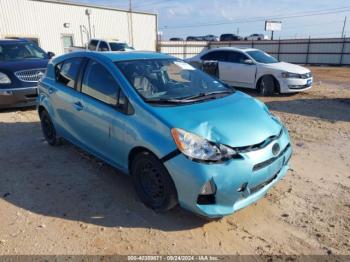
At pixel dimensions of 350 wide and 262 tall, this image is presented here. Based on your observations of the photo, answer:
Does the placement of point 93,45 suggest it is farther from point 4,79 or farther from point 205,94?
point 205,94

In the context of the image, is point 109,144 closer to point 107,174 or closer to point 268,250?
point 107,174

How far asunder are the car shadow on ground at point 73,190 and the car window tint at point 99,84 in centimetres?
112

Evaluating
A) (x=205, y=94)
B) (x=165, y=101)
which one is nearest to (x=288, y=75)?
(x=205, y=94)

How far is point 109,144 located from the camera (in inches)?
151

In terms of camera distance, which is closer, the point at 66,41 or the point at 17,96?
the point at 17,96

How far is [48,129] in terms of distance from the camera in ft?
18.3

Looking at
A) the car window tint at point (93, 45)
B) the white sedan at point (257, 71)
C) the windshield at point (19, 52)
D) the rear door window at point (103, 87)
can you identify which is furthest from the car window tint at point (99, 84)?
the car window tint at point (93, 45)

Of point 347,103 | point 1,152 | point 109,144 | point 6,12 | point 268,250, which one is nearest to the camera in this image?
point 268,250

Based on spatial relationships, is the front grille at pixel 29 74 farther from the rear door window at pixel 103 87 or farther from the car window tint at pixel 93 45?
the car window tint at pixel 93 45

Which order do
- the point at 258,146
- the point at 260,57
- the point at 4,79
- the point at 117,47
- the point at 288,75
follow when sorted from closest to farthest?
the point at 258,146
the point at 4,79
the point at 288,75
the point at 260,57
the point at 117,47

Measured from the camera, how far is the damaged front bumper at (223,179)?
9.51 ft

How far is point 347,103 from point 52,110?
313 inches

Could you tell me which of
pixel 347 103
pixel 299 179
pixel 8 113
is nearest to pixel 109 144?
pixel 299 179

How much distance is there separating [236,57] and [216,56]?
2.77 ft
